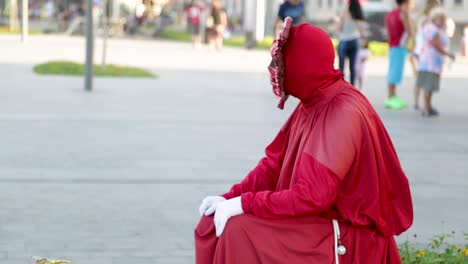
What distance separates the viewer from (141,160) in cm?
945

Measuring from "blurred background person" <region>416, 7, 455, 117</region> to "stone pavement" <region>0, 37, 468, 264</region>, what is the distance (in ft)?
1.53

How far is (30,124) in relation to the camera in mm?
11914

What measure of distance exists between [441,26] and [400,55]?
1421mm

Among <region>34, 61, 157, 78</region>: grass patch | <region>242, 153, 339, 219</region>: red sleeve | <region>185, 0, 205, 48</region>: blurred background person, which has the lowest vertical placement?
<region>185, 0, 205, 48</region>: blurred background person

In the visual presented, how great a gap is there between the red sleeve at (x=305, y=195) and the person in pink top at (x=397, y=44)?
1151 cm

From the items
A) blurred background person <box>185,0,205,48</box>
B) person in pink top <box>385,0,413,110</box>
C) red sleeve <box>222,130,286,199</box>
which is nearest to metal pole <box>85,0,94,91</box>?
person in pink top <box>385,0,413,110</box>

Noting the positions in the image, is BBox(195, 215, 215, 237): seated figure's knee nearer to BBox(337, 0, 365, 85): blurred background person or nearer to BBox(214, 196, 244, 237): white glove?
BBox(214, 196, 244, 237): white glove

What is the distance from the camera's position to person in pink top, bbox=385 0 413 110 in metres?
15.1

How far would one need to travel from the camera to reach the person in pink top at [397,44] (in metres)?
15.1

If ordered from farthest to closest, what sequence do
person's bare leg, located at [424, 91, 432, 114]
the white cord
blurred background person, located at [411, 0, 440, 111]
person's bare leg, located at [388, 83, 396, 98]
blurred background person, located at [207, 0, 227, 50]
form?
blurred background person, located at [207, 0, 227, 50], person's bare leg, located at [388, 83, 396, 98], blurred background person, located at [411, 0, 440, 111], person's bare leg, located at [424, 91, 432, 114], the white cord

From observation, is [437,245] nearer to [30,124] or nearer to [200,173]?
[200,173]

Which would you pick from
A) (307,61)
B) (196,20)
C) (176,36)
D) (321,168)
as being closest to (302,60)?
(307,61)

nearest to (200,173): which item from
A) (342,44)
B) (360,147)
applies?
(360,147)

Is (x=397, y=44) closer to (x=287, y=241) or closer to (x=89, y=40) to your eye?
(x=89, y=40)
